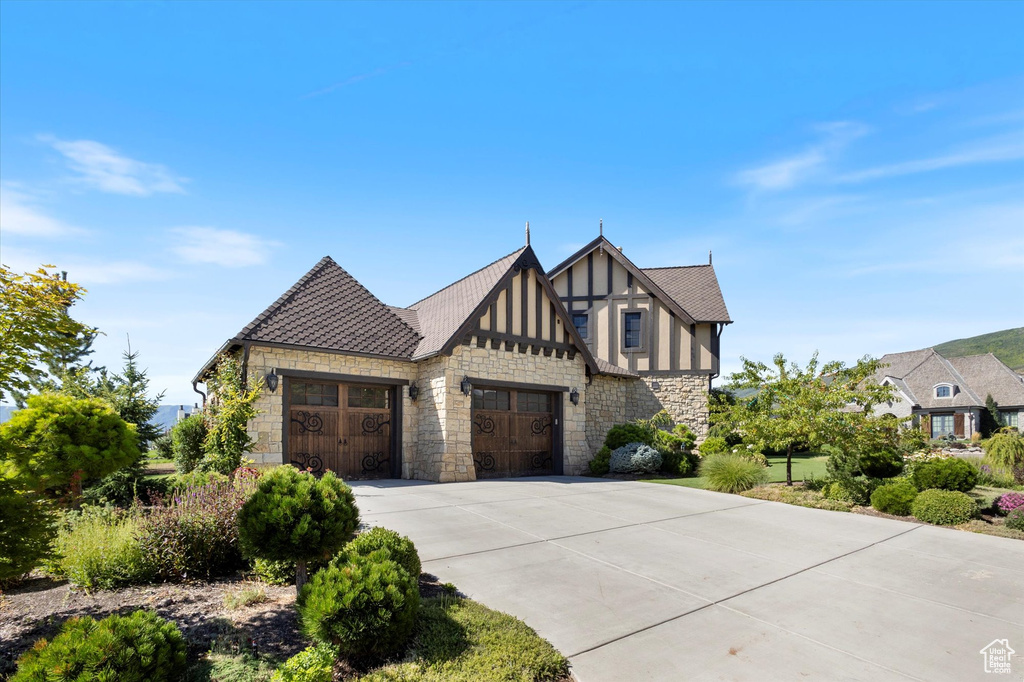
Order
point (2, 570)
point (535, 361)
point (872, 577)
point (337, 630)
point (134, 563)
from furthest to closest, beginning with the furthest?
point (535, 361), point (872, 577), point (134, 563), point (2, 570), point (337, 630)

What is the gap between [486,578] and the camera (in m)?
5.91

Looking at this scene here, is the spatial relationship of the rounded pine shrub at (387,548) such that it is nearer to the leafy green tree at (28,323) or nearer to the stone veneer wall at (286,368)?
the leafy green tree at (28,323)

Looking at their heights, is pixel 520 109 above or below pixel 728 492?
above

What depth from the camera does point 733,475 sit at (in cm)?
1272

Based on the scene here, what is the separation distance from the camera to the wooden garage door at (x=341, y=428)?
13.1m

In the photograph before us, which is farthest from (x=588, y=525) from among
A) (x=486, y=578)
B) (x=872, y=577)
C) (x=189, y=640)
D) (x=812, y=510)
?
(x=189, y=640)

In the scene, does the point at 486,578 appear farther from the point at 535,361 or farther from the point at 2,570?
the point at 535,361

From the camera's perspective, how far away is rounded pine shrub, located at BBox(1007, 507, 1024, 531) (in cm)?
891

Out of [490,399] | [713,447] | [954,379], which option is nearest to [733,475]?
[713,447]

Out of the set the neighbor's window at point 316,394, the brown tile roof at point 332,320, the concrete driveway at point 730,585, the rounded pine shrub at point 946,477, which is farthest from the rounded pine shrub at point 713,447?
the neighbor's window at point 316,394

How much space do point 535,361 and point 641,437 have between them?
14.1 ft

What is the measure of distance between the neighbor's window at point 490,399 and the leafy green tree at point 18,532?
10.9 m

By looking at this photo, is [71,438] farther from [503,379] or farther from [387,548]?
[503,379]

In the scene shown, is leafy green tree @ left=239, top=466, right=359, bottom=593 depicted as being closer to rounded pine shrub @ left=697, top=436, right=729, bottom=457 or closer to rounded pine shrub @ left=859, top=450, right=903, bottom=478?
rounded pine shrub @ left=859, top=450, right=903, bottom=478
